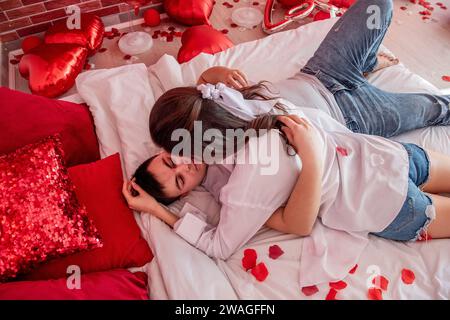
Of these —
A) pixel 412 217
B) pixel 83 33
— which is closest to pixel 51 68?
pixel 83 33

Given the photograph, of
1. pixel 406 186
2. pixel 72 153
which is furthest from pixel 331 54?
pixel 72 153

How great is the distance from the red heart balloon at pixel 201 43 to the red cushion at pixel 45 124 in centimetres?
74

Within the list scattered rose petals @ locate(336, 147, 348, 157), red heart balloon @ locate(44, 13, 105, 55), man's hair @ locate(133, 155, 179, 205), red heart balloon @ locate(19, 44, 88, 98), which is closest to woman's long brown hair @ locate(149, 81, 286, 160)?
man's hair @ locate(133, 155, 179, 205)

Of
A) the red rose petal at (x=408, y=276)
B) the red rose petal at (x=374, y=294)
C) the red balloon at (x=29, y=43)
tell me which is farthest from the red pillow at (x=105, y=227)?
the red balloon at (x=29, y=43)

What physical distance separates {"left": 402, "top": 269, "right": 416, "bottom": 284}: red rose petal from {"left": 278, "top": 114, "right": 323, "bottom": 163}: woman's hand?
426 millimetres

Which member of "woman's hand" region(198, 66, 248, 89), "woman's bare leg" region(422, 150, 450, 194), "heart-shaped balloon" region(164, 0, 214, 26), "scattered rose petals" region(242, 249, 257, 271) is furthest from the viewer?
"heart-shaped balloon" region(164, 0, 214, 26)

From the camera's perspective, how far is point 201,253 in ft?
3.58

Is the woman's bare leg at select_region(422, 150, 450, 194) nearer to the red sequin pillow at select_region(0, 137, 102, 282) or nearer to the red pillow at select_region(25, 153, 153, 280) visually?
the red pillow at select_region(25, 153, 153, 280)

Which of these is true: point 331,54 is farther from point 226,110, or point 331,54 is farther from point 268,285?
point 268,285

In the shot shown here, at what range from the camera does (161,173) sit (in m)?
1.11

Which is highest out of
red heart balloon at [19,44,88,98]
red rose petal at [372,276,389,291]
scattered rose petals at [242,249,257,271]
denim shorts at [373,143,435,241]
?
red heart balloon at [19,44,88,98]

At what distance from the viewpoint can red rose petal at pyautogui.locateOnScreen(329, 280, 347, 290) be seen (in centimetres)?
103

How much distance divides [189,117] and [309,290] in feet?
1.97

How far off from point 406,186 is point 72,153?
1.12 meters
